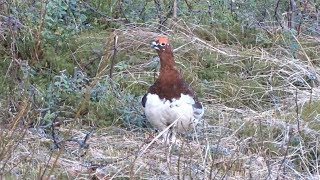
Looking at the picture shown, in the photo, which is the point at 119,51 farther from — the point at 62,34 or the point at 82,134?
the point at 82,134

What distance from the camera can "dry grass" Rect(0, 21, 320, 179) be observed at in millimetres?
4488

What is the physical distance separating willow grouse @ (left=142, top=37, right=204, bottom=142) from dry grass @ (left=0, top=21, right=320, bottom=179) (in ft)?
0.37

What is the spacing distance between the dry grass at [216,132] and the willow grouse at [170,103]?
0.11 metres

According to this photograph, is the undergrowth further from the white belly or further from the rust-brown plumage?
the rust-brown plumage

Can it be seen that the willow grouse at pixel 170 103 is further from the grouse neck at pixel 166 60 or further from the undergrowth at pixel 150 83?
the undergrowth at pixel 150 83

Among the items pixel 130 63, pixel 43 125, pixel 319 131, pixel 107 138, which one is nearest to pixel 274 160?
pixel 319 131

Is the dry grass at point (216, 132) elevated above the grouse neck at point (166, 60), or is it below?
below

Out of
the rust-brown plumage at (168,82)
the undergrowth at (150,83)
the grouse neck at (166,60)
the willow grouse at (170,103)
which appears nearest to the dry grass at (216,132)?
the undergrowth at (150,83)

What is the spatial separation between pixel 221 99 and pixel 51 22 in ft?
5.01

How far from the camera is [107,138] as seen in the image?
5.42m

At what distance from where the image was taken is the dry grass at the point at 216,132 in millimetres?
4488

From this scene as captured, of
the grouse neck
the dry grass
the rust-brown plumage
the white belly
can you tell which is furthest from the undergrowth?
the grouse neck

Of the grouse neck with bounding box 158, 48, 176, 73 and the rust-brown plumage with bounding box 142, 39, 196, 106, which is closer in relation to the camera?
the rust-brown plumage with bounding box 142, 39, 196, 106

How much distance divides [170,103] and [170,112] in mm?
60
